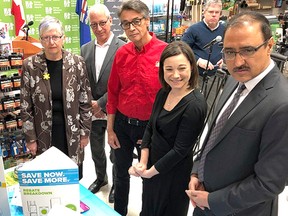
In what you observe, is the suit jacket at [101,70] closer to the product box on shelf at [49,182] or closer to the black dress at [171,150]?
the black dress at [171,150]

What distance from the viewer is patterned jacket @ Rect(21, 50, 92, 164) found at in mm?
2135

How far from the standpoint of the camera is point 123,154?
2.31 metres

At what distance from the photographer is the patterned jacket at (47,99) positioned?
2135mm

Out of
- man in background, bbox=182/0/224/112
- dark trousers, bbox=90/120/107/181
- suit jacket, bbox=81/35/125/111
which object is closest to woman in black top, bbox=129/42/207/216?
suit jacket, bbox=81/35/125/111

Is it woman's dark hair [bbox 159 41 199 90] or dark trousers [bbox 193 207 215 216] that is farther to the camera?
woman's dark hair [bbox 159 41 199 90]

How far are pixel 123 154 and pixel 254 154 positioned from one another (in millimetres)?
1264

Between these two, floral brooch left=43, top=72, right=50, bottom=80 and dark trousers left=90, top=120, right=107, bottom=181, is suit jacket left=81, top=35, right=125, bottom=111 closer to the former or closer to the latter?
dark trousers left=90, top=120, right=107, bottom=181

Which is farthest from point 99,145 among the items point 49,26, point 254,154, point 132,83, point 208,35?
point 254,154

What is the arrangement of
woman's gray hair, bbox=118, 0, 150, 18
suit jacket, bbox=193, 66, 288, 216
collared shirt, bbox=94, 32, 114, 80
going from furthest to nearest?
collared shirt, bbox=94, 32, 114, 80, woman's gray hair, bbox=118, 0, 150, 18, suit jacket, bbox=193, 66, 288, 216

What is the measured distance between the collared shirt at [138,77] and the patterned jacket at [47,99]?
12.5 inches

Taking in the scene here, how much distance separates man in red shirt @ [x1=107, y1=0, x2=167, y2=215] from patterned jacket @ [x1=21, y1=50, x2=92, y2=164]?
9.3 inches

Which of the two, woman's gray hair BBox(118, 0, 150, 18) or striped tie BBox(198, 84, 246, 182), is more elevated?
woman's gray hair BBox(118, 0, 150, 18)

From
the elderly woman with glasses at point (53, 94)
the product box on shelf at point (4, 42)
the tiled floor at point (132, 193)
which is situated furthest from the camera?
the product box on shelf at point (4, 42)

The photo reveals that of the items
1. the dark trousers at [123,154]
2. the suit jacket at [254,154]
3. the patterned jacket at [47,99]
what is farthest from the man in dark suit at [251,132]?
the patterned jacket at [47,99]
